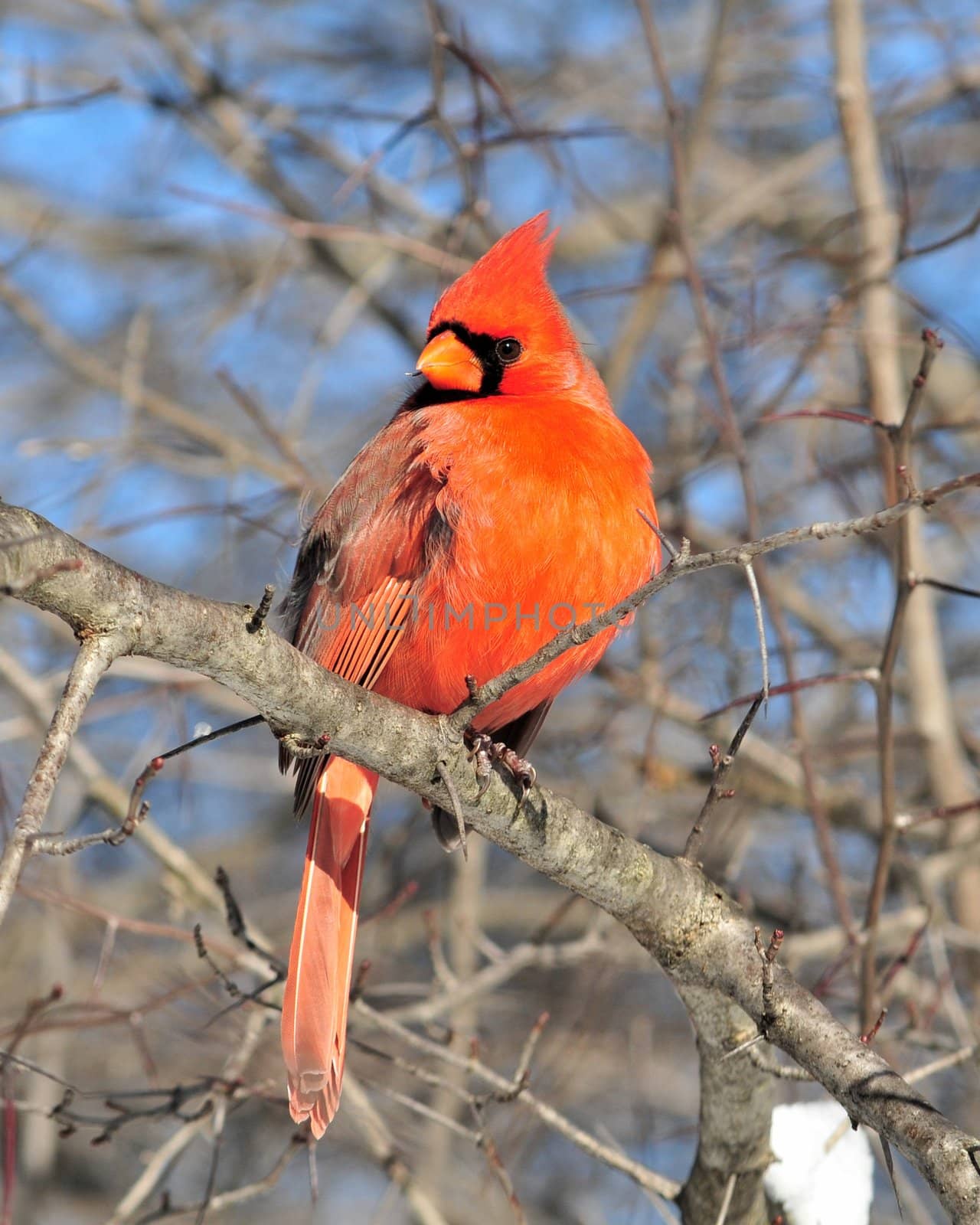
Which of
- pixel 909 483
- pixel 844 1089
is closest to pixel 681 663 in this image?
pixel 844 1089

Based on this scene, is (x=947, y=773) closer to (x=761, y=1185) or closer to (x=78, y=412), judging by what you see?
(x=761, y=1185)

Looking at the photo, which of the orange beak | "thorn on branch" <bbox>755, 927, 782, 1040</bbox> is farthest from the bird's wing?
"thorn on branch" <bbox>755, 927, 782, 1040</bbox>

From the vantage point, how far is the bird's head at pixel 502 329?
9.38 feet

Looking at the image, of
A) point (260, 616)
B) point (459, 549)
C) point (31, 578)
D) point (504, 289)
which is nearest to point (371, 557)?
point (459, 549)

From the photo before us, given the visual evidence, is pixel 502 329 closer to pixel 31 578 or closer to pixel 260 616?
pixel 260 616

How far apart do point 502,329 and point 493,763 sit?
1.06 metres

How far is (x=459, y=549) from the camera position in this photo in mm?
2475

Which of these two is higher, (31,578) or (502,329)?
(502,329)

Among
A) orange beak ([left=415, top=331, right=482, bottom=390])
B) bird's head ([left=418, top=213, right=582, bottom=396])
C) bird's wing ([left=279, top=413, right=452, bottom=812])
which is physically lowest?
bird's wing ([left=279, top=413, right=452, bottom=812])

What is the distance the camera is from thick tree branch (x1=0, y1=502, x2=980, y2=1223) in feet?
4.94

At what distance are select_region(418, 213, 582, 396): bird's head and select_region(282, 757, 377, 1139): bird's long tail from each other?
87 centimetres

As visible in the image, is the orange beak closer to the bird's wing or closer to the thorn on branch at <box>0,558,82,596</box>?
the bird's wing

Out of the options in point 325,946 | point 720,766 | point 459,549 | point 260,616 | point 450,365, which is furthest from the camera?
point 450,365

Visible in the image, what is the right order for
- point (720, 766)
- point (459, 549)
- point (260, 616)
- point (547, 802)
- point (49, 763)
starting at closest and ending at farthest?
point (49, 763)
point (260, 616)
point (720, 766)
point (547, 802)
point (459, 549)
